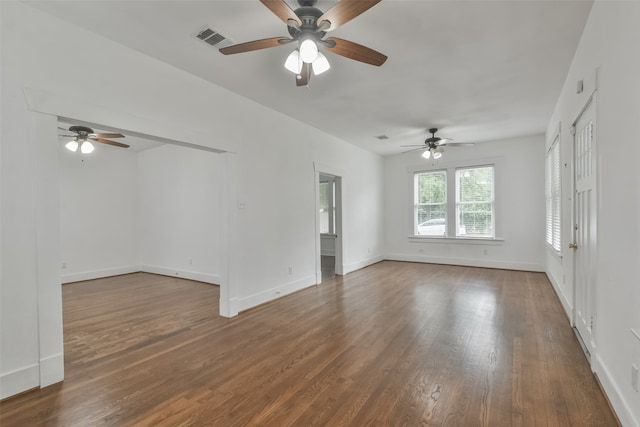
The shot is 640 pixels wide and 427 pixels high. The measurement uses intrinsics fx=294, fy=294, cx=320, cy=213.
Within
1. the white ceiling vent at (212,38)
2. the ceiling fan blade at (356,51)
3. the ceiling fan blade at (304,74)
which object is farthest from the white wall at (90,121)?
the ceiling fan blade at (356,51)

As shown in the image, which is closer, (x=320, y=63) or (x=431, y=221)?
(x=320, y=63)

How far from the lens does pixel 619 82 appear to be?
73.7 inches

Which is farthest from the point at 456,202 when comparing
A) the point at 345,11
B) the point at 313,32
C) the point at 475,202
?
the point at 345,11

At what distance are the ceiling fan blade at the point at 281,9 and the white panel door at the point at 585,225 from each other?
252 cm

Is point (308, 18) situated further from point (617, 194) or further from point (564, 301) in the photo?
point (564, 301)

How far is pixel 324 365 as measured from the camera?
2.60 m

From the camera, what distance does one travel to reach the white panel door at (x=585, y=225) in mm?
2506

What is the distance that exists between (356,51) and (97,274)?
22.8 ft

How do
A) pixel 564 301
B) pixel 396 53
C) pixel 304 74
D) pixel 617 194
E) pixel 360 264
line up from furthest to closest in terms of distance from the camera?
pixel 360 264 → pixel 564 301 → pixel 396 53 → pixel 304 74 → pixel 617 194

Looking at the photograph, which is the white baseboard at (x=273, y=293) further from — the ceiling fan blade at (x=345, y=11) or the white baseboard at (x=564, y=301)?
the white baseboard at (x=564, y=301)

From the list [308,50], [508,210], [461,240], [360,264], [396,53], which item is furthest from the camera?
[461,240]

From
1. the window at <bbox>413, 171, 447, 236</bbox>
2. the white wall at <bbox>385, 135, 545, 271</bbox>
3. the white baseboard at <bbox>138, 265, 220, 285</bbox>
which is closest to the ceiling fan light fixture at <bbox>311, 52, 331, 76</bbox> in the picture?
the white baseboard at <bbox>138, 265, 220, 285</bbox>

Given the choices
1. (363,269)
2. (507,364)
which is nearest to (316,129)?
(363,269)

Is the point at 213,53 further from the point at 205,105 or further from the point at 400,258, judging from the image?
the point at 400,258
